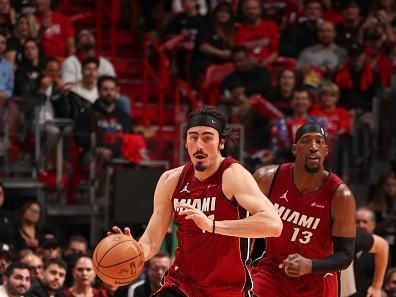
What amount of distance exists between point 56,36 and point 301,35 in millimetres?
3549

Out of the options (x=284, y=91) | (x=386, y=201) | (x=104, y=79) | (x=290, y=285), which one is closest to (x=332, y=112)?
(x=284, y=91)

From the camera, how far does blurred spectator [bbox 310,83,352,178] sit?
48.0 ft

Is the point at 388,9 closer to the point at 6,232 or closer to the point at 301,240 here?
the point at 6,232

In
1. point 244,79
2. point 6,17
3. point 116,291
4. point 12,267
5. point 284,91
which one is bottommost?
point 116,291

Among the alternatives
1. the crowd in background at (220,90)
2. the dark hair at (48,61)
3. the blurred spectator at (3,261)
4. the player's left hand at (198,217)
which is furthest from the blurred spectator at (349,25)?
the player's left hand at (198,217)

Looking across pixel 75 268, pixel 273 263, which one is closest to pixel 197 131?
pixel 273 263

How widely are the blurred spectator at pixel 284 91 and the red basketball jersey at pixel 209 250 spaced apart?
7294 millimetres

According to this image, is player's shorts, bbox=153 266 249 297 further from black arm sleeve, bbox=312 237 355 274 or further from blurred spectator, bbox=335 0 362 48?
blurred spectator, bbox=335 0 362 48

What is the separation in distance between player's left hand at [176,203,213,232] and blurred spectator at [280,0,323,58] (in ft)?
32.8

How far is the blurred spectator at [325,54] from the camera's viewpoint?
1677 cm

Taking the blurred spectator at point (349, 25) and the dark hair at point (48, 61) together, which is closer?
the dark hair at point (48, 61)

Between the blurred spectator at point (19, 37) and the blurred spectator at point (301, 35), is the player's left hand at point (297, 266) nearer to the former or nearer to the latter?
the blurred spectator at point (19, 37)

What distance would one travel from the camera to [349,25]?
58.7 ft

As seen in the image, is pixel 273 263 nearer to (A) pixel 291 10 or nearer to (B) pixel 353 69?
(B) pixel 353 69
